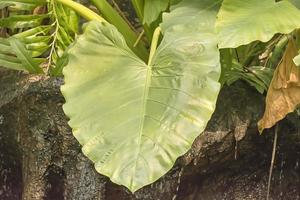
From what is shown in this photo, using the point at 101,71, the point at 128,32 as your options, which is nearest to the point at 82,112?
the point at 101,71

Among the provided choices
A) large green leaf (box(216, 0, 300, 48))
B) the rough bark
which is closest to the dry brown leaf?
large green leaf (box(216, 0, 300, 48))

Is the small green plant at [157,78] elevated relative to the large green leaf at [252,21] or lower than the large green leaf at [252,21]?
lower

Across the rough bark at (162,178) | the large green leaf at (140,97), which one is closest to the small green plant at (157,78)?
the large green leaf at (140,97)

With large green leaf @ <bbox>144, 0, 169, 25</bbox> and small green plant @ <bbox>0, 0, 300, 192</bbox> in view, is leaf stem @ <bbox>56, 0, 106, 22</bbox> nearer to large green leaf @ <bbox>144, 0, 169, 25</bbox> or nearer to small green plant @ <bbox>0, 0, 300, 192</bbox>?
small green plant @ <bbox>0, 0, 300, 192</bbox>

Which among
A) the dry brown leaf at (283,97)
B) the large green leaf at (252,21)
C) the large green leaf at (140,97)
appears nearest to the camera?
the large green leaf at (140,97)

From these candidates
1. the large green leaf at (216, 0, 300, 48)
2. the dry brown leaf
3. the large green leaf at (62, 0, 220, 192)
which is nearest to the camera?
the large green leaf at (62, 0, 220, 192)

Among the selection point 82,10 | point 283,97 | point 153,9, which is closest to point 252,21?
point 283,97

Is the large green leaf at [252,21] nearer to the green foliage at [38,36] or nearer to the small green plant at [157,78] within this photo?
the small green plant at [157,78]

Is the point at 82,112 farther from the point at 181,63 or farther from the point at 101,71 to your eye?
the point at 181,63

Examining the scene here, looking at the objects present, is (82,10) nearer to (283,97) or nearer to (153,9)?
(153,9)
